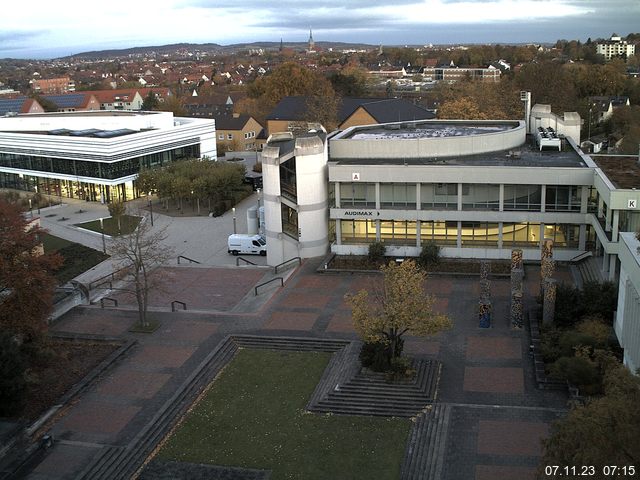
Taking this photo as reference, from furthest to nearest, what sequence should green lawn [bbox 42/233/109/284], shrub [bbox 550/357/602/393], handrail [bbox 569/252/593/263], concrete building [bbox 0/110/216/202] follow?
concrete building [bbox 0/110/216/202] < green lawn [bbox 42/233/109/284] < handrail [bbox 569/252/593/263] < shrub [bbox 550/357/602/393]

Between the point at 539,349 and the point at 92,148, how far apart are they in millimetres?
46770

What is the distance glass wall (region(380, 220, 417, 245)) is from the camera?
132ft

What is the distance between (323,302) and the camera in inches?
1335

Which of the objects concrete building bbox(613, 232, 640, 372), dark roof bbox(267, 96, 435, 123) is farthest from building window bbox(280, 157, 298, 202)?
dark roof bbox(267, 96, 435, 123)

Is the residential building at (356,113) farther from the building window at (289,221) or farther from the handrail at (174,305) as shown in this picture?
the handrail at (174,305)

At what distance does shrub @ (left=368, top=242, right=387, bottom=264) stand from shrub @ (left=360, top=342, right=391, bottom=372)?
43.2 ft

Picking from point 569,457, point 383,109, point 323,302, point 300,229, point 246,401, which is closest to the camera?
point 569,457

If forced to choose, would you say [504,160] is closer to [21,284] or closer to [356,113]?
[21,284]

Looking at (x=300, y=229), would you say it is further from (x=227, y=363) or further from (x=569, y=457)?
(x=569, y=457)

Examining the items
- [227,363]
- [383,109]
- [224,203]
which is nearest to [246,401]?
[227,363]

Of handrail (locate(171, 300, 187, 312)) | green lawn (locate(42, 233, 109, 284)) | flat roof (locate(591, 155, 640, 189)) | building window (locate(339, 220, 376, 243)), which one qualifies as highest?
flat roof (locate(591, 155, 640, 189))

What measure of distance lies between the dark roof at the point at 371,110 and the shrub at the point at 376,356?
57.1m

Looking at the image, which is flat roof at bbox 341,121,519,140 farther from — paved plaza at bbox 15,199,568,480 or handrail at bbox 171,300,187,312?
handrail at bbox 171,300,187,312

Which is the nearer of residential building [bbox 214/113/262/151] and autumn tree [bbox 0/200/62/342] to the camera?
autumn tree [bbox 0/200/62/342]
